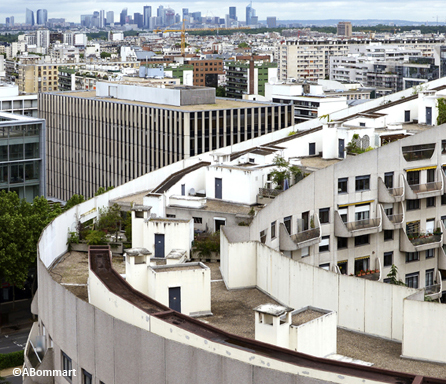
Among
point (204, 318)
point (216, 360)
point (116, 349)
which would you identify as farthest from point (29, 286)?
point (216, 360)

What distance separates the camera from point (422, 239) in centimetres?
5038

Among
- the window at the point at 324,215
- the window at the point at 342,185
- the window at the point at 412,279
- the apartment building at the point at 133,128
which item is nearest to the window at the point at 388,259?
the window at the point at 412,279

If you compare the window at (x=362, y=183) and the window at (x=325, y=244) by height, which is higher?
the window at (x=362, y=183)

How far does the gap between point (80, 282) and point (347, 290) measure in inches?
425

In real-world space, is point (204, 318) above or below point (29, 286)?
above

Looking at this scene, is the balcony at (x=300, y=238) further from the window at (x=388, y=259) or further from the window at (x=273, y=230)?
the window at (x=388, y=259)

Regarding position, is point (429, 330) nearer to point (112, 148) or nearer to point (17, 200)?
point (17, 200)

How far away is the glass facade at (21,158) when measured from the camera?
61750 millimetres

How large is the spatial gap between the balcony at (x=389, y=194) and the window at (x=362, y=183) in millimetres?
699

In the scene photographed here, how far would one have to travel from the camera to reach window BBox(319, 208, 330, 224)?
47094mm

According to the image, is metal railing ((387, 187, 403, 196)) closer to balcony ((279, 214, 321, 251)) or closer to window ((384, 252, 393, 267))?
window ((384, 252, 393, 267))

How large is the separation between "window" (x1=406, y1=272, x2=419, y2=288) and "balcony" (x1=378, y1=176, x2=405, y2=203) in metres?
5.00

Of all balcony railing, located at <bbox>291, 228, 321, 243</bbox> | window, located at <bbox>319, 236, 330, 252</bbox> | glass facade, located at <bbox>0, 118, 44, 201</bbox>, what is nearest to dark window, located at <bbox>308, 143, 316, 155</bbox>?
window, located at <bbox>319, 236, 330, 252</bbox>

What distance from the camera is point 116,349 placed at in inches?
1059
